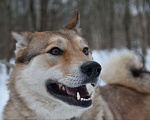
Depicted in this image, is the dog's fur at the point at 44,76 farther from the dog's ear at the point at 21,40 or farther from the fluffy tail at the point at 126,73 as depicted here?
the fluffy tail at the point at 126,73

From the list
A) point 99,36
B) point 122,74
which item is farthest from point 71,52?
point 99,36

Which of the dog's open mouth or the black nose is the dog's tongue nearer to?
the dog's open mouth

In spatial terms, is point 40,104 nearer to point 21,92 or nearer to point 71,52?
point 21,92

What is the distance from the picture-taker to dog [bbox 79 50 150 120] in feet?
9.71

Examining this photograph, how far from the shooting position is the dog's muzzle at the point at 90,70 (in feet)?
6.18

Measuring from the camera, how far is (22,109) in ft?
7.06

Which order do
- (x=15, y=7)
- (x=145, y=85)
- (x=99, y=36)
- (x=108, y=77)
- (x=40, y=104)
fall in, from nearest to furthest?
(x=40, y=104) → (x=145, y=85) → (x=108, y=77) → (x=15, y=7) → (x=99, y=36)

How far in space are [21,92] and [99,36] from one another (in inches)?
687

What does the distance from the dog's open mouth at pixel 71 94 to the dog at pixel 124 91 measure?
0.45 m

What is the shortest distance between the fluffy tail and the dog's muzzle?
1.74m

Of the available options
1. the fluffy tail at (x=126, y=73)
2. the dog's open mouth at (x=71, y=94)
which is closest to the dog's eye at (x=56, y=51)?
the dog's open mouth at (x=71, y=94)

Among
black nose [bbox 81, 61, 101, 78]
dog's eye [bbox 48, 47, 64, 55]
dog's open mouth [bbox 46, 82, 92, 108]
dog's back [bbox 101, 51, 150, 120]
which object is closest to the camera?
black nose [bbox 81, 61, 101, 78]

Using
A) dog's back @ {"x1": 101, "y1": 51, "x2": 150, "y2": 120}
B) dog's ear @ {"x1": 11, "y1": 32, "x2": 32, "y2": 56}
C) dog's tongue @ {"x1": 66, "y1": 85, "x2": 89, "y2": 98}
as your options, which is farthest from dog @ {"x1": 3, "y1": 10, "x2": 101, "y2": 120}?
dog's back @ {"x1": 101, "y1": 51, "x2": 150, "y2": 120}

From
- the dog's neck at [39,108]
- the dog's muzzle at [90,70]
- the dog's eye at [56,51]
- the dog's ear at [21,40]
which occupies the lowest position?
the dog's neck at [39,108]
